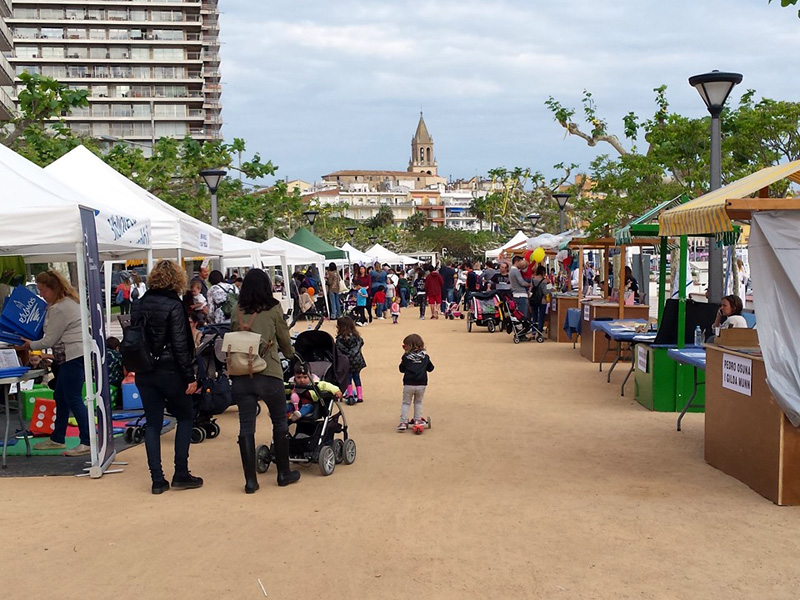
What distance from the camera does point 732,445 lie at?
7.55 meters

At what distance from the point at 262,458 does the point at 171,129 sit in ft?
305

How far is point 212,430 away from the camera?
32.3ft

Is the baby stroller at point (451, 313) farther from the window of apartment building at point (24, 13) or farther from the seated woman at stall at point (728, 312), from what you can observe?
the window of apartment building at point (24, 13)

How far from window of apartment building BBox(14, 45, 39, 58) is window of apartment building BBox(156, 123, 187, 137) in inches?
523

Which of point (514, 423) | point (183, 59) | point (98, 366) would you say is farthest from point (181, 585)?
point (183, 59)

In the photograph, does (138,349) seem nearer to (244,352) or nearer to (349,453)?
(244,352)

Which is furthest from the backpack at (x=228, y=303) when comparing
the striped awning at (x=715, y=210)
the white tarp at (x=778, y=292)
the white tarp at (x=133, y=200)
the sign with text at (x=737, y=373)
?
the white tarp at (x=778, y=292)

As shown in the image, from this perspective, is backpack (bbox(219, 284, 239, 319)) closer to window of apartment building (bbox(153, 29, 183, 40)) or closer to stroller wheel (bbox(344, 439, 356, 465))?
stroller wheel (bbox(344, 439, 356, 465))

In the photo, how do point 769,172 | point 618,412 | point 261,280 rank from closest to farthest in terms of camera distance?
point 261,280 → point 769,172 → point 618,412

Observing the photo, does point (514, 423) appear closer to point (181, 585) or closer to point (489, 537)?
point (489, 537)

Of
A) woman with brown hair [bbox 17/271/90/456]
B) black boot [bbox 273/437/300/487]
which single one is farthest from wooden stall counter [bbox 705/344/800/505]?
woman with brown hair [bbox 17/271/90/456]

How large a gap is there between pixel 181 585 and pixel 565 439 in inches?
203

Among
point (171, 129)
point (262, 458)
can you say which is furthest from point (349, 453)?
point (171, 129)

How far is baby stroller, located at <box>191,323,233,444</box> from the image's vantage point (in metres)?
9.30
